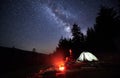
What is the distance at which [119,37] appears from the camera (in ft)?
105


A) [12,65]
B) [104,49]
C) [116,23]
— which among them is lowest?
[12,65]

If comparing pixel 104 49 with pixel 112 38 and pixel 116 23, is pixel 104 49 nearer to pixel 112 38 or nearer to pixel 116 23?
pixel 112 38

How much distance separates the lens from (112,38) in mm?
33219

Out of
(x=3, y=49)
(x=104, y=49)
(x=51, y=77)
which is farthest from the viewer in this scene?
(x=104, y=49)

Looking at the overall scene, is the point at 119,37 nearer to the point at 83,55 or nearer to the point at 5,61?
the point at 83,55

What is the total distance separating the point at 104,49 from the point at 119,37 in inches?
178

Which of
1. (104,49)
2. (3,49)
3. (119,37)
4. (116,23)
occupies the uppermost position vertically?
(116,23)

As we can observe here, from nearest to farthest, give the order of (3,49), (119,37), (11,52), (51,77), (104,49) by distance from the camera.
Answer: (51,77), (3,49), (11,52), (119,37), (104,49)

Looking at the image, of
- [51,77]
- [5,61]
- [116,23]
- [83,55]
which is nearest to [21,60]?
[5,61]

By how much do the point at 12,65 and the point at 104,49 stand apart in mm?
23614

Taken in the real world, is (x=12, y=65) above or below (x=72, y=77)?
above

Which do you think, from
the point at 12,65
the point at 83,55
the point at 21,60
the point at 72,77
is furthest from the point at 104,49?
the point at 72,77

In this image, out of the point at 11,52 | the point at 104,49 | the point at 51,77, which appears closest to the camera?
the point at 51,77

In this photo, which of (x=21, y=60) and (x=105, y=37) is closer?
(x=21, y=60)
